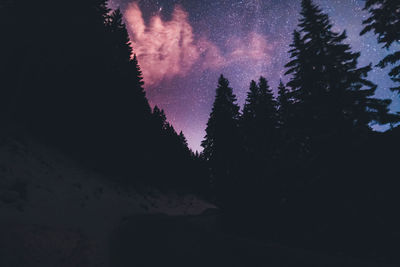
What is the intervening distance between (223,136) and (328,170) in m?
14.2

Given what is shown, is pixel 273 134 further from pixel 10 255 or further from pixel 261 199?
pixel 10 255

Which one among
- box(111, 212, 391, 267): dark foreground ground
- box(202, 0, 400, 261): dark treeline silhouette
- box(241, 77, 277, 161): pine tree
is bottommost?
box(111, 212, 391, 267): dark foreground ground

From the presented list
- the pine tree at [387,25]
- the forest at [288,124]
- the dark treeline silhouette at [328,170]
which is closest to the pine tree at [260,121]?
the forest at [288,124]

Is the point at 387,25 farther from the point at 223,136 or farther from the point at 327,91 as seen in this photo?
the point at 223,136

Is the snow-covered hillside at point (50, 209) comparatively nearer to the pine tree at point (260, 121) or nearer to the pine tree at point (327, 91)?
the pine tree at point (327, 91)

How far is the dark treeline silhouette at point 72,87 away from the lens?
12.4 meters

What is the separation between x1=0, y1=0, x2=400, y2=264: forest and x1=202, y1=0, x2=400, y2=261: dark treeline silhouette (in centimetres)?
5

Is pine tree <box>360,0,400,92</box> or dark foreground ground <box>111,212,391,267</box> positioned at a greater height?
pine tree <box>360,0,400,92</box>

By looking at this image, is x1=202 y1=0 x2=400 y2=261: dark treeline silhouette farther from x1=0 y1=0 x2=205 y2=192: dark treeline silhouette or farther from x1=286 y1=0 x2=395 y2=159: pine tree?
x1=0 y1=0 x2=205 y2=192: dark treeline silhouette

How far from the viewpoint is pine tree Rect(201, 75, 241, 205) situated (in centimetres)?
2330

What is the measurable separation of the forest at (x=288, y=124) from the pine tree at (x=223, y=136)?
3258 millimetres

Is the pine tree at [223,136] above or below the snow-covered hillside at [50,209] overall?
above

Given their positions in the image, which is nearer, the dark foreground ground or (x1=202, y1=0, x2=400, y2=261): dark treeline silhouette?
the dark foreground ground

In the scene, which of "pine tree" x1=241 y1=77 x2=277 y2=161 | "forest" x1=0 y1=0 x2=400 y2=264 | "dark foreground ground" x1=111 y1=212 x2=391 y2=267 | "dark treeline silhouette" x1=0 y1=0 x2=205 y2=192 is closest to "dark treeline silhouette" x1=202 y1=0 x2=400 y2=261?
"forest" x1=0 y1=0 x2=400 y2=264
